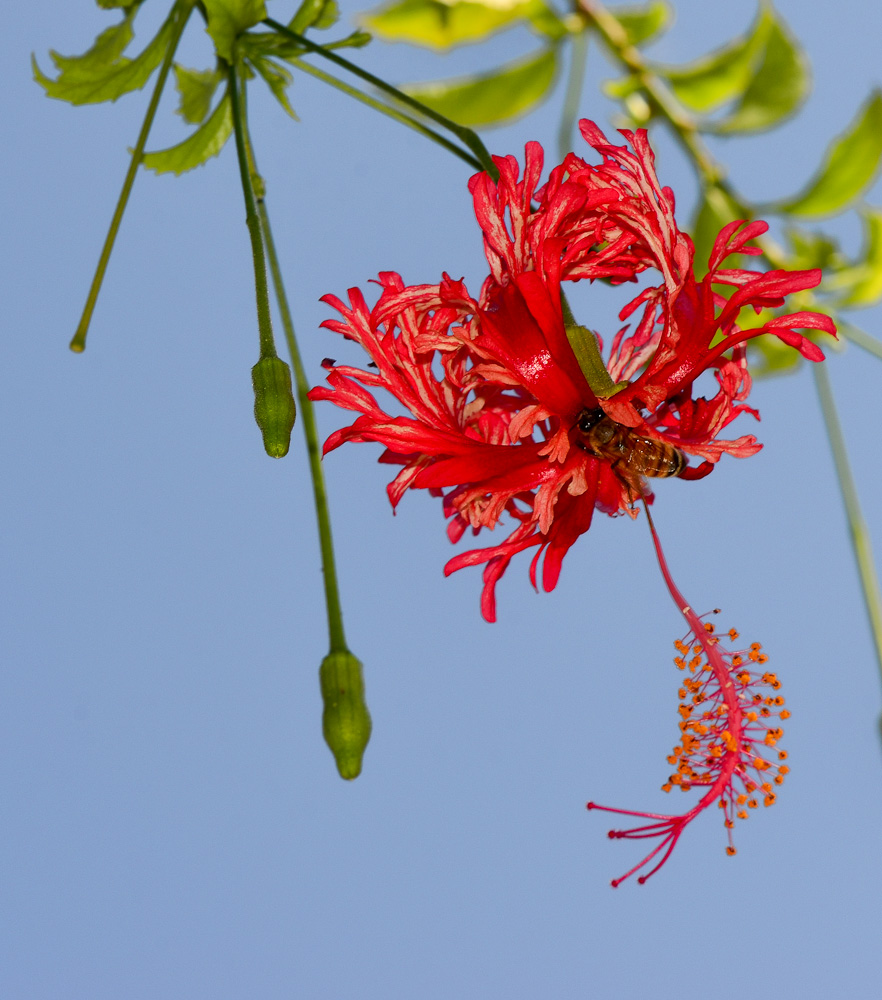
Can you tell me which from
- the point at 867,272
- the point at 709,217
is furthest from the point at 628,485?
the point at 867,272

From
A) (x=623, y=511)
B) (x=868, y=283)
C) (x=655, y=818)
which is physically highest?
(x=868, y=283)

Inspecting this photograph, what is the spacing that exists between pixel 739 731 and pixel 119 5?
0.73m

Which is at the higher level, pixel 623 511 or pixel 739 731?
pixel 623 511

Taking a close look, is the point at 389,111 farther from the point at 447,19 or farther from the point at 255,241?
the point at 447,19

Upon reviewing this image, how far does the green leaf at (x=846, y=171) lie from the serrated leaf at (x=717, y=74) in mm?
134

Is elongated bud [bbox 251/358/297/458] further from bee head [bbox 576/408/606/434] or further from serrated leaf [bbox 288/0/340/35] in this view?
serrated leaf [bbox 288/0/340/35]

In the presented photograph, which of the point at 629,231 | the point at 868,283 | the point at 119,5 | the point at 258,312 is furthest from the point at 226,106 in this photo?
the point at 868,283

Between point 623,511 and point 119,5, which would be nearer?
point 623,511

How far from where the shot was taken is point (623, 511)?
775 mm

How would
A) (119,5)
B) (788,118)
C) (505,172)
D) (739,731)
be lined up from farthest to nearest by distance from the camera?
(788,118)
(119,5)
(739,731)
(505,172)

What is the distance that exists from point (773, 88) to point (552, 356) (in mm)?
755

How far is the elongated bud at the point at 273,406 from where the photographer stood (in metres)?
0.69

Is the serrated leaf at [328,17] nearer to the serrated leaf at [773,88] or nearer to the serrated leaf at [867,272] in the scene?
the serrated leaf at [773,88]

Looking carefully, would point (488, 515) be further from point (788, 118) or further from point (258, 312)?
point (788, 118)
